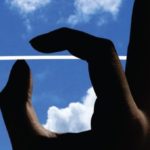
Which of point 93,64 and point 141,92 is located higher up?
point 93,64

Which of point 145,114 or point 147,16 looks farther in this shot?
point 147,16

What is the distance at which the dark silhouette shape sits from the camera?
1133mm

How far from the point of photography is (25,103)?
1377 millimetres

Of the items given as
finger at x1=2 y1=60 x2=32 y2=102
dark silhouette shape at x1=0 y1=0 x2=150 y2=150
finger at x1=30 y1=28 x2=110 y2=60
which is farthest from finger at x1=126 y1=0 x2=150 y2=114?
finger at x1=2 y1=60 x2=32 y2=102

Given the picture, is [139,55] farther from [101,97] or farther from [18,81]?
[18,81]

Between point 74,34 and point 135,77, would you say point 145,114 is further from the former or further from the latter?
A: point 74,34

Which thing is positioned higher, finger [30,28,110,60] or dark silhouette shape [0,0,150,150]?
finger [30,28,110,60]

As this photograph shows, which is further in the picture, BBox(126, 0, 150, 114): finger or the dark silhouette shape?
BBox(126, 0, 150, 114): finger

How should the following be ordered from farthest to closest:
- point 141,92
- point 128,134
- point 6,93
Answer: point 6,93 < point 141,92 < point 128,134

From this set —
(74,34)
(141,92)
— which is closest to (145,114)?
(141,92)

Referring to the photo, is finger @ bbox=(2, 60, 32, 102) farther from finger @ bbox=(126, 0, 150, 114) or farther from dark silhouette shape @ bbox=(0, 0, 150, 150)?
finger @ bbox=(126, 0, 150, 114)

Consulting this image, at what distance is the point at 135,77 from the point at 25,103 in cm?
41

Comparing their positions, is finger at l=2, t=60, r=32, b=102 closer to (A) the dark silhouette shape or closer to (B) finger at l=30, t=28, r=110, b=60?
(A) the dark silhouette shape

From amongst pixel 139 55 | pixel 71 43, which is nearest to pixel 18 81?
pixel 71 43
